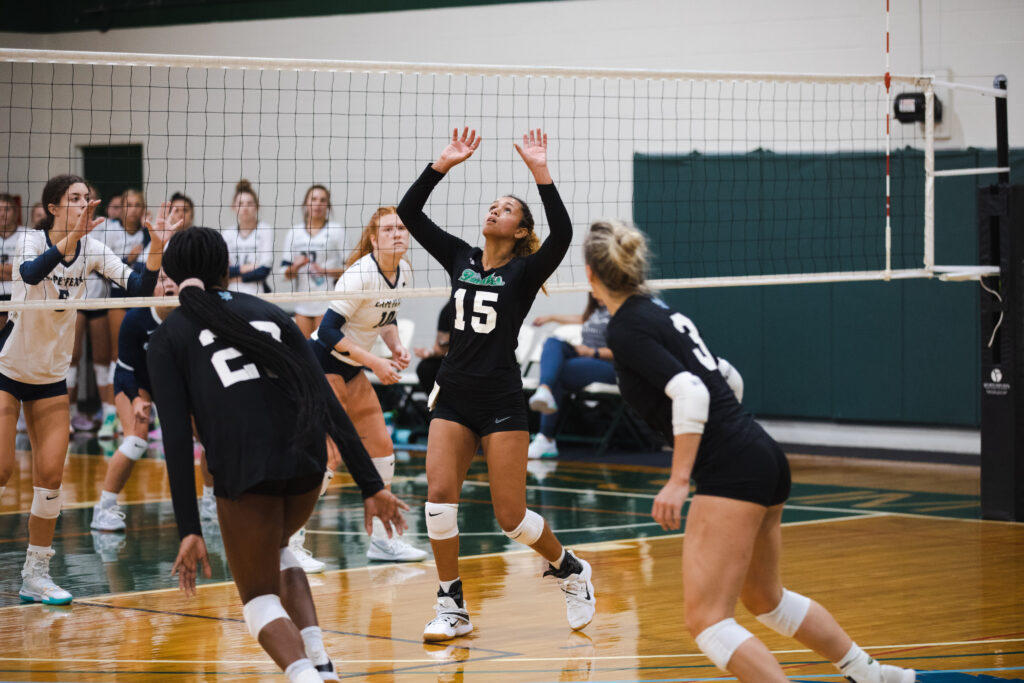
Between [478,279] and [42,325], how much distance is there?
2.20m

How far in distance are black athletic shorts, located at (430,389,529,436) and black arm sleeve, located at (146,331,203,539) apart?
1.78m

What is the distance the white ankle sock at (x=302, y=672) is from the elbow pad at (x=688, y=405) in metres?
1.21

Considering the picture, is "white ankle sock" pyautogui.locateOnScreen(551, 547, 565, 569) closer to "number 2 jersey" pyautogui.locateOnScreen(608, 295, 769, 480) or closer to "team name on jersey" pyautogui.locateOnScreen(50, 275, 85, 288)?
"number 2 jersey" pyautogui.locateOnScreen(608, 295, 769, 480)

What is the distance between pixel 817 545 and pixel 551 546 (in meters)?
2.60

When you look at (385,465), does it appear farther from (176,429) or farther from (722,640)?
(722,640)

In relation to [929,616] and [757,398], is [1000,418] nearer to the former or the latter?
[929,616]

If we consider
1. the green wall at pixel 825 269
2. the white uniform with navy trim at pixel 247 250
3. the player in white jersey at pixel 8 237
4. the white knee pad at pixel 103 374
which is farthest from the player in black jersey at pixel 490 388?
the white knee pad at pixel 103 374

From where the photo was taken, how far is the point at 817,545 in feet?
24.9

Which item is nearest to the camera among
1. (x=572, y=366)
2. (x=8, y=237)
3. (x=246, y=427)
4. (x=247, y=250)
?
(x=246, y=427)

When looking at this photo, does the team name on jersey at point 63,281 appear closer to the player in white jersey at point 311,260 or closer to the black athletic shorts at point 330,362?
the black athletic shorts at point 330,362

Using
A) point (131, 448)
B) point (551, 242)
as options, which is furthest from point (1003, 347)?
point (131, 448)

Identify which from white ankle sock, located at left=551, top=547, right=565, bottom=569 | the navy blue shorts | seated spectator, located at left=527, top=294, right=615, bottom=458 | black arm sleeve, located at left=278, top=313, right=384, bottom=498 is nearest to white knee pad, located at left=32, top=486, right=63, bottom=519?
the navy blue shorts

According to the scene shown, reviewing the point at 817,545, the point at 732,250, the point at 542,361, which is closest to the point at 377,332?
the point at 817,545

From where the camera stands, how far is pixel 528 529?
5.47 metres
